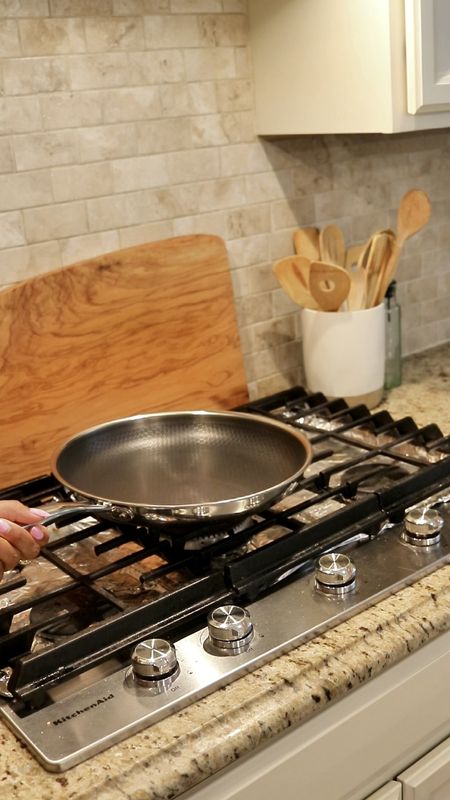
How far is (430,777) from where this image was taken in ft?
3.43

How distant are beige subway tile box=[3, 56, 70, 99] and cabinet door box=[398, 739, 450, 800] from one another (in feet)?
3.43

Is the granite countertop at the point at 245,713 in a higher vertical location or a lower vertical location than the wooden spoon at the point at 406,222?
lower

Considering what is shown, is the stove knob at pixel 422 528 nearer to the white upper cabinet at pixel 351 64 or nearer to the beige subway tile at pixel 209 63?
the white upper cabinet at pixel 351 64

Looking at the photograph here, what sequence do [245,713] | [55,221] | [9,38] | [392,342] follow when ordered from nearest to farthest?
1. [245,713]
2. [9,38]
3. [55,221]
4. [392,342]

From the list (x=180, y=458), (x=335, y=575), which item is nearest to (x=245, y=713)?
(x=335, y=575)

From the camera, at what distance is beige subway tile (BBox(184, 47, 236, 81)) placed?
1514 mm

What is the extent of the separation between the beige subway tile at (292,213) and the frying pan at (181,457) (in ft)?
1.62

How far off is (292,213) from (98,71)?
0.46m

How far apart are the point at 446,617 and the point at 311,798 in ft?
0.78

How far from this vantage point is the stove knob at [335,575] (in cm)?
103

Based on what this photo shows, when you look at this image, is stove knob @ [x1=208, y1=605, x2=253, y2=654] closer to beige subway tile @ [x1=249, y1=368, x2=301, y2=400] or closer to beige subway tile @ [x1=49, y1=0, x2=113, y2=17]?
beige subway tile @ [x1=249, y1=368, x2=301, y2=400]

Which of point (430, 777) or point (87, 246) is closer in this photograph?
point (430, 777)

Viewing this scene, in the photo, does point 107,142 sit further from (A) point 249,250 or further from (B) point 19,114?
(A) point 249,250

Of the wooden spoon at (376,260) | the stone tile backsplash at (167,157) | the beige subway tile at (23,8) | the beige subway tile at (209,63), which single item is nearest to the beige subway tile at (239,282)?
the stone tile backsplash at (167,157)
